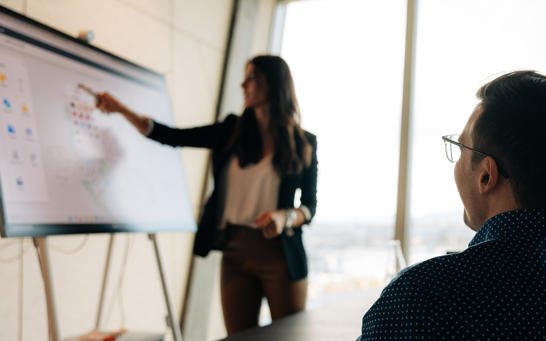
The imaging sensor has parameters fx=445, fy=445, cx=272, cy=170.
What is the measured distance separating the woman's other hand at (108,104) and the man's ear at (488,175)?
138 centimetres

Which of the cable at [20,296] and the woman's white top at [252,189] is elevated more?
the woman's white top at [252,189]

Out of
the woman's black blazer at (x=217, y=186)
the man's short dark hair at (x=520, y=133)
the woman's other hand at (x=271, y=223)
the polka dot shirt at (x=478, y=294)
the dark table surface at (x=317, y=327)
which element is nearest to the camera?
the polka dot shirt at (x=478, y=294)

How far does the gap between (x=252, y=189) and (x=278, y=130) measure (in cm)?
26

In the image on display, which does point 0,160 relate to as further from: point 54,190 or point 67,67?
point 67,67

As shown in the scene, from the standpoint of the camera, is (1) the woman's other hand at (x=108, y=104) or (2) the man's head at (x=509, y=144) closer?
(2) the man's head at (x=509, y=144)

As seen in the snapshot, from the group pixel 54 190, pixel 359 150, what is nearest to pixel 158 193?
pixel 54 190

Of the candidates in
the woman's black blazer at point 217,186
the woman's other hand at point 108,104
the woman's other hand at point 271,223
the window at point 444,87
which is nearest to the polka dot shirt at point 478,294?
the woman's other hand at point 271,223

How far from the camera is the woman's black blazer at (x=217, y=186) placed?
1.68m

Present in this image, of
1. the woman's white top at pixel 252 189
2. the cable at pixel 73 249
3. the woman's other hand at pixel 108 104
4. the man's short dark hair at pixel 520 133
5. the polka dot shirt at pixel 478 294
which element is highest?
the woman's other hand at pixel 108 104

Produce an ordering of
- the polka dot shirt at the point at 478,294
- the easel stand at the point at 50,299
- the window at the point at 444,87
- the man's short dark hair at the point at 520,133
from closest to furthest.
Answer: the polka dot shirt at the point at 478,294 < the man's short dark hair at the point at 520,133 < the easel stand at the point at 50,299 < the window at the point at 444,87

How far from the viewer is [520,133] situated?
2.40ft

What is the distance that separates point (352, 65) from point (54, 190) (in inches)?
101

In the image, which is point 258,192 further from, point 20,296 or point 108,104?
point 20,296

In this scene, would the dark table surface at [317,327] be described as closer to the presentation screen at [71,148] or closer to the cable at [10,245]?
the presentation screen at [71,148]
